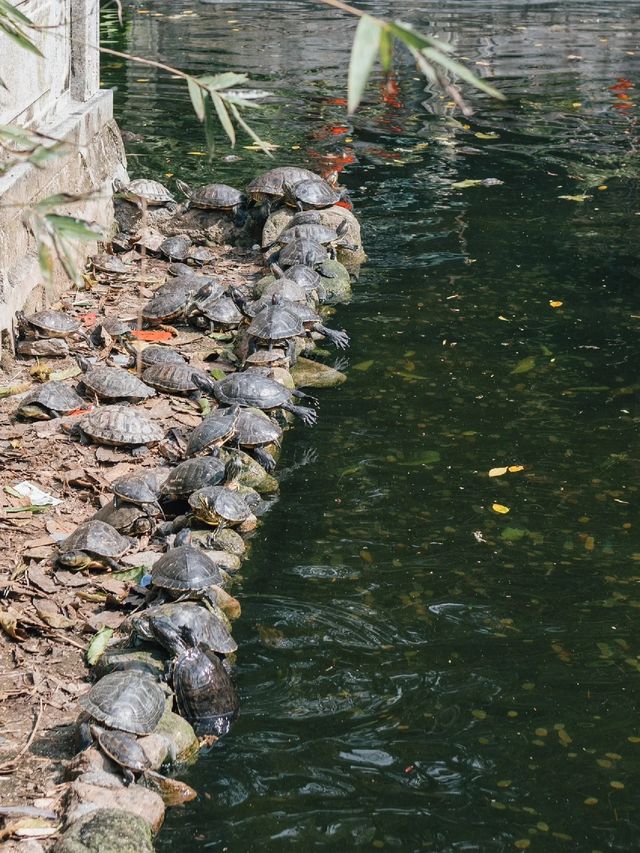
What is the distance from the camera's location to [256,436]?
625 cm

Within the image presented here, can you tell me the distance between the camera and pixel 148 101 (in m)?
14.5

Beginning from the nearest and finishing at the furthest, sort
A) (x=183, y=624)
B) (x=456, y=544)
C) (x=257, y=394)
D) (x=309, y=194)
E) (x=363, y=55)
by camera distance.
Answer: (x=363, y=55) < (x=183, y=624) < (x=456, y=544) < (x=257, y=394) < (x=309, y=194)

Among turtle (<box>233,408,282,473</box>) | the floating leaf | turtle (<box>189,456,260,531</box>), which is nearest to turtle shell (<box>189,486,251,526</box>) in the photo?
turtle (<box>189,456,260,531</box>)

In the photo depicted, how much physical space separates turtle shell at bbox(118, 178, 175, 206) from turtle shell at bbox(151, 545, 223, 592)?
5.49 metres

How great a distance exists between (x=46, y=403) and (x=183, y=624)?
236 centimetres

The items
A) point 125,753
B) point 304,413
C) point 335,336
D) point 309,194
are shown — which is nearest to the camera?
point 125,753

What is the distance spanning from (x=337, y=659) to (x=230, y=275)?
5094 mm

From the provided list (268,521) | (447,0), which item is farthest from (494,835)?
(447,0)

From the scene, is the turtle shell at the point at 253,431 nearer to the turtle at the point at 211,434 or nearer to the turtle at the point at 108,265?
the turtle at the point at 211,434

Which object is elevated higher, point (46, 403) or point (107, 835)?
point (46, 403)

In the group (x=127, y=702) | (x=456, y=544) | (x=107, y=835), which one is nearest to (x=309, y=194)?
(x=456, y=544)

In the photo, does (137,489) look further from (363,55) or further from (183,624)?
(363,55)

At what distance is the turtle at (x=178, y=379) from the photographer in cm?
689

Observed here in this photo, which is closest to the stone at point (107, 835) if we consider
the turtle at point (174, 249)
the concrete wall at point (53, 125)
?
the concrete wall at point (53, 125)
